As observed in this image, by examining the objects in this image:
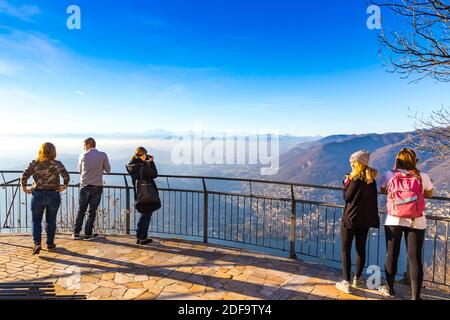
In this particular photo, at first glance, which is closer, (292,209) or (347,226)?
(347,226)

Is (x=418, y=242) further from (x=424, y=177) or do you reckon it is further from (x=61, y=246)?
(x=61, y=246)

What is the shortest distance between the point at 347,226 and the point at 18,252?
19.2 feet

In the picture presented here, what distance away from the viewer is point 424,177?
12.0 ft

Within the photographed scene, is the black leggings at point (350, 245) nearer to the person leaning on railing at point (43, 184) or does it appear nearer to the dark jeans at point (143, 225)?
the dark jeans at point (143, 225)

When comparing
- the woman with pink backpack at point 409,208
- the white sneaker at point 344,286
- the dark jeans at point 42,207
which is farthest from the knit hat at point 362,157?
the dark jeans at point 42,207

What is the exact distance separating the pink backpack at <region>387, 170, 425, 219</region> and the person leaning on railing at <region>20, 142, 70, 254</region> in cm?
551

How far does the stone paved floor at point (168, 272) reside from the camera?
384 cm

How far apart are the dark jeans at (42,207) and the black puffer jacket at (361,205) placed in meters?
5.07

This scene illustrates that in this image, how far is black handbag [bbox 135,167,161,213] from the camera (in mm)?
5398

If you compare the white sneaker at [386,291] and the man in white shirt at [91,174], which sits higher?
the man in white shirt at [91,174]

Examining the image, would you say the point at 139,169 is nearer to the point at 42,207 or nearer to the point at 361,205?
the point at 42,207

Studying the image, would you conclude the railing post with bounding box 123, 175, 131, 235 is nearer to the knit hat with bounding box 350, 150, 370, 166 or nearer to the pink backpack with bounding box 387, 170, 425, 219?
the knit hat with bounding box 350, 150, 370, 166

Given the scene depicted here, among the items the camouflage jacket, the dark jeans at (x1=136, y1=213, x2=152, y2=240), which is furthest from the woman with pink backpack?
the camouflage jacket
